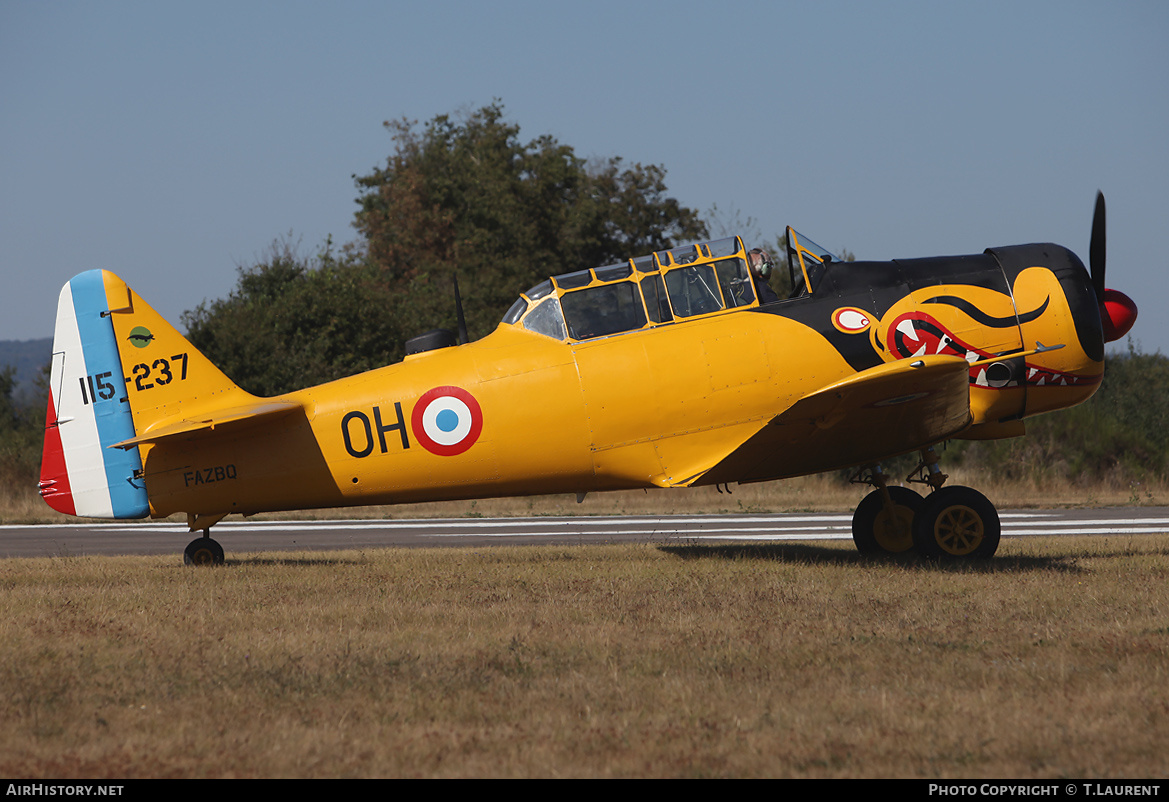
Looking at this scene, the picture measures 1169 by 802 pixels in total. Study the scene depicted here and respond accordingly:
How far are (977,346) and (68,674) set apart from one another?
8059 mm

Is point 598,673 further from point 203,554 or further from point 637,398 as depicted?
point 203,554

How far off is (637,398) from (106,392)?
5409 millimetres

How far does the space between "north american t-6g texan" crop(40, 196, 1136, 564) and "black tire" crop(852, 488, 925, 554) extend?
64 centimetres

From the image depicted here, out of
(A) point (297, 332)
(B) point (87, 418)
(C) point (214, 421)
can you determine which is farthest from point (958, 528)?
(A) point (297, 332)

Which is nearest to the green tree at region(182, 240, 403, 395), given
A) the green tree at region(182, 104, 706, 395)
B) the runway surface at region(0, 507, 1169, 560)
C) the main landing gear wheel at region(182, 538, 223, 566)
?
the green tree at region(182, 104, 706, 395)

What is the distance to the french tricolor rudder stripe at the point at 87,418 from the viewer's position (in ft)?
31.9

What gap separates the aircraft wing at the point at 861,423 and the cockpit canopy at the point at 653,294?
1.36 m

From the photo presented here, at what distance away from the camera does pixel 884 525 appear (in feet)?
33.9

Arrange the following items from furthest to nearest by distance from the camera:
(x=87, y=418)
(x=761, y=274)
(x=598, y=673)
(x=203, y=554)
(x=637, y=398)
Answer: (x=203, y=554) → (x=87, y=418) → (x=761, y=274) → (x=637, y=398) → (x=598, y=673)

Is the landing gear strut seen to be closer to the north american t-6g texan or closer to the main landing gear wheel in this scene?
the north american t-6g texan

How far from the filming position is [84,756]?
4.22 metres

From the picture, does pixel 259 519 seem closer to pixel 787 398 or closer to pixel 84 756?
pixel 787 398

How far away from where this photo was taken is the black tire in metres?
10.3

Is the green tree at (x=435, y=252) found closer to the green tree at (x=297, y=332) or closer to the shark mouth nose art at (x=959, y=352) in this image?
the green tree at (x=297, y=332)
